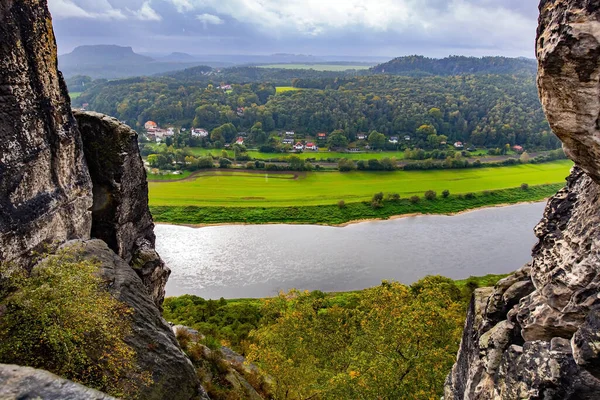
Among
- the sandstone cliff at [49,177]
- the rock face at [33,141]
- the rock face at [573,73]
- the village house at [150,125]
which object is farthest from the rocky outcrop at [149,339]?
the village house at [150,125]

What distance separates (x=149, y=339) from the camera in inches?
428

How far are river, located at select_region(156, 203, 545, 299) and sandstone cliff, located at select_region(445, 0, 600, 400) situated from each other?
2905 cm

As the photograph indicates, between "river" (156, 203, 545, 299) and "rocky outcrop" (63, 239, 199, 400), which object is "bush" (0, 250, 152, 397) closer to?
"rocky outcrop" (63, 239, 199, 400)

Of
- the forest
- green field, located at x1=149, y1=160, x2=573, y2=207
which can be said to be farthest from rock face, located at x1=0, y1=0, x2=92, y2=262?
the forest

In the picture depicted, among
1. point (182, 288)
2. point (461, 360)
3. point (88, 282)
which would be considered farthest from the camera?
point (182, 288)

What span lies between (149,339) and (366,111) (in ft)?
378

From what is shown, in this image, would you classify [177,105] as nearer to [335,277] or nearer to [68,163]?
[335,277]

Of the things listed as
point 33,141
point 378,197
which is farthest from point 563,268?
point 378,197

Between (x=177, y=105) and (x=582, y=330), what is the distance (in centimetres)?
12982

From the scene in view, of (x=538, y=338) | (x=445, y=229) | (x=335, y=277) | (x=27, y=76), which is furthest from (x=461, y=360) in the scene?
(x=445, y=229)

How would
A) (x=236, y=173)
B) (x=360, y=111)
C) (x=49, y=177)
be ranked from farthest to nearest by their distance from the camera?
(x=360, y=111), (x=236, y=173), (x=49, y=177)

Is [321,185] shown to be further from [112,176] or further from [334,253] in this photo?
[112,176]

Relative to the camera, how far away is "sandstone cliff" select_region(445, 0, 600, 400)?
6.49 meters

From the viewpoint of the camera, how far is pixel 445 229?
176 feet
